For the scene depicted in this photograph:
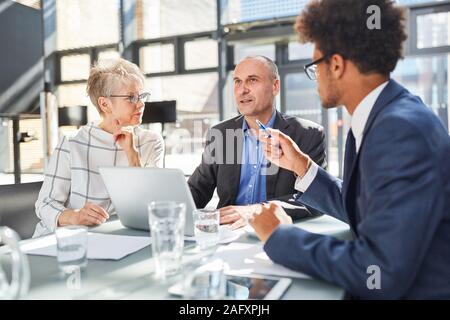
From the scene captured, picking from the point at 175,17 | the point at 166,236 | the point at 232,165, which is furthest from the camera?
the point at 175,17

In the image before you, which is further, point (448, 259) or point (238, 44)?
point (238, 44)

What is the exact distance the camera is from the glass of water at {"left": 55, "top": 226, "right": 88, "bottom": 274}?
95 centimetres

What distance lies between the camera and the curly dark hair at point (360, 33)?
1012mm

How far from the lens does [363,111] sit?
41.6 inches

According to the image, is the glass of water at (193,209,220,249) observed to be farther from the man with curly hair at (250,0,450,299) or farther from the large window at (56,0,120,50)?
the large window at (56,0,120,50)

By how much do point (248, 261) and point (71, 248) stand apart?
0.44m

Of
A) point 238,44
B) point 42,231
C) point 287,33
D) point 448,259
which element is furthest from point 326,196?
point 238,44

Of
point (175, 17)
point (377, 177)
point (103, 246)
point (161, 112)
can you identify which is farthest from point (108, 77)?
point (175, 17)

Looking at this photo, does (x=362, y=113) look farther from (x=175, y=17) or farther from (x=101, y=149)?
(x=175, y=17)

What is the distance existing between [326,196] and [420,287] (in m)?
0.53

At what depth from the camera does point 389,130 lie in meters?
0.85

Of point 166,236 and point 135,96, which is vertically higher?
point 135,96

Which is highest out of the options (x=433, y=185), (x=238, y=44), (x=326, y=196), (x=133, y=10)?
(x=133, y=10)
